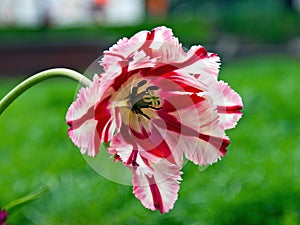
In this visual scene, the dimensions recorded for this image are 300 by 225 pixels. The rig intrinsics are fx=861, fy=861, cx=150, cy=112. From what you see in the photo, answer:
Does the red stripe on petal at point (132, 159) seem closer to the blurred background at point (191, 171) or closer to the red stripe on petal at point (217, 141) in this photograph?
the red stripe on petal at point (217, 141)

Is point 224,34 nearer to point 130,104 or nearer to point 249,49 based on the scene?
point 249,49

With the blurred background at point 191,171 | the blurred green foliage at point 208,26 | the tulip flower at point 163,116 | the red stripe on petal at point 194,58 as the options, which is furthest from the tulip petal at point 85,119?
the blurred green foliage at point 208,26

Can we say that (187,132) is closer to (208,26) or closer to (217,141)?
(217,141)

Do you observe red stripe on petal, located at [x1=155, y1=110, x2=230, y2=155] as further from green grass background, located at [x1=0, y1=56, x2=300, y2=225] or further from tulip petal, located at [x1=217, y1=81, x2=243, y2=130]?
green grass background, located at [x1=0, y1=56, x2=300, y2=225]

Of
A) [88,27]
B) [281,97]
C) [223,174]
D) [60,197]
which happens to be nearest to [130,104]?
[60,197]

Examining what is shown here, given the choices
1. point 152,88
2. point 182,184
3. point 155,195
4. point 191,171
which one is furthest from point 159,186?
point 191,171

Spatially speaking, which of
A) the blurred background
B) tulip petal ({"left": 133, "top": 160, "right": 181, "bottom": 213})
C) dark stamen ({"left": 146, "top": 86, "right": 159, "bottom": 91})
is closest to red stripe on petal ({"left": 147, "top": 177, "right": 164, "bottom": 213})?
tulip petal ({"left": 133, "top": 160, "right": 181, "bottom": 213})
